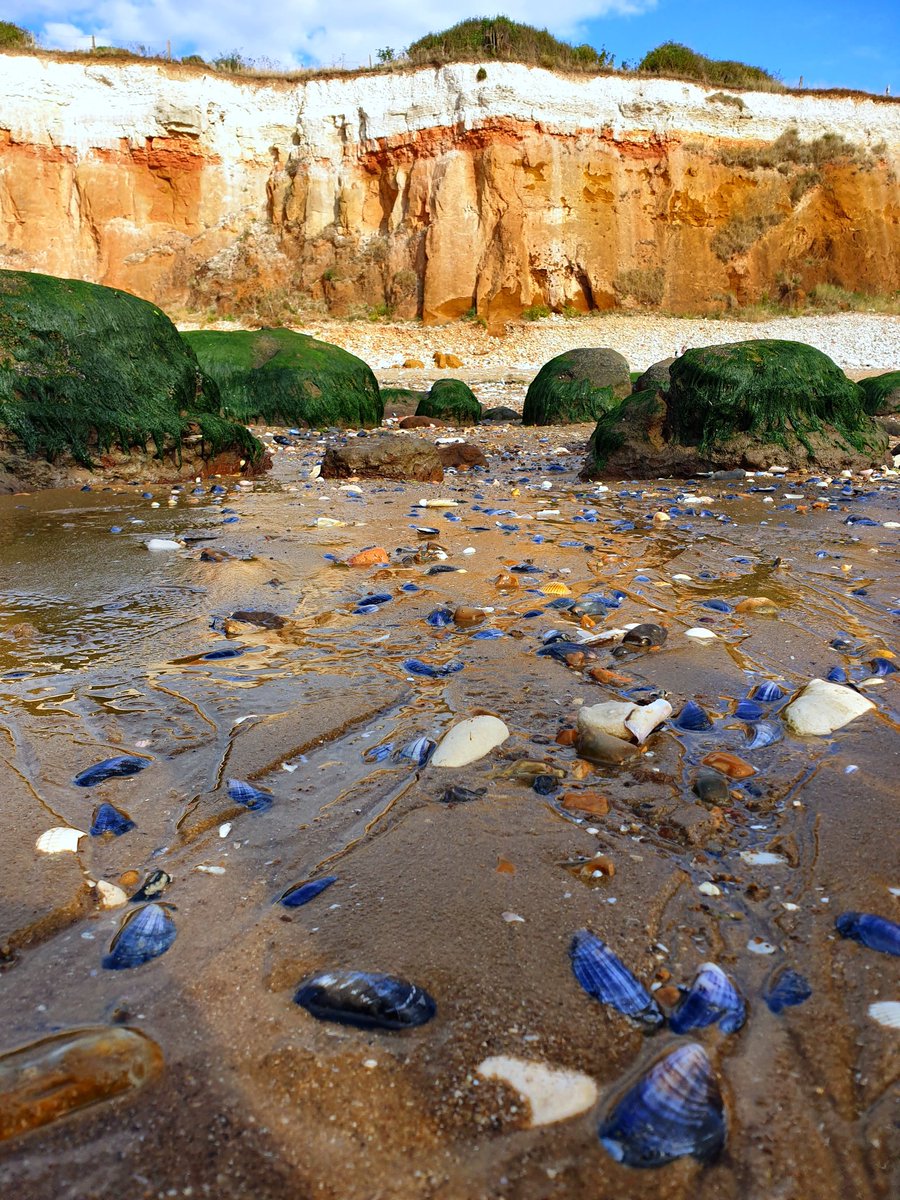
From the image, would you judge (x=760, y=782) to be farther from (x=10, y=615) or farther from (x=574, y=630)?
(x=10, y=615)

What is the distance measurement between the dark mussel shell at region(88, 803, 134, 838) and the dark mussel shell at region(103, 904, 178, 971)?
0.36 m

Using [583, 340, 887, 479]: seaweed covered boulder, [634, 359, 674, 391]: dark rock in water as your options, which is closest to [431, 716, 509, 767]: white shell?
[583, 340, 887, 479]: seaweed covered boulder

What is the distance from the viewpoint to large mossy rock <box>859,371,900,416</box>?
12.8 m

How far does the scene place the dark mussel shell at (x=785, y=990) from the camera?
142 cm

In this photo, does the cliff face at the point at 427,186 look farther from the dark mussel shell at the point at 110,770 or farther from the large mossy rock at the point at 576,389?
the dark mussel shell at the point at 110,770

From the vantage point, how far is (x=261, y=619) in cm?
357

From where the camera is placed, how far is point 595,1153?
3.73ft

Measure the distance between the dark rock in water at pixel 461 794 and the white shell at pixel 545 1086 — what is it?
857 millimetres

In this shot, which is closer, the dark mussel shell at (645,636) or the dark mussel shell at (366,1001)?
the dark mussel shell at (366,1001)

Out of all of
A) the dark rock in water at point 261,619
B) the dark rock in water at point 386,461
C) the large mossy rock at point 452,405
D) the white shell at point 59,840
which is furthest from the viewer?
the large mossy rock at point 452,405

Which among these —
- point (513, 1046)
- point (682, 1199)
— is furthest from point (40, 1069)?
point (682, 1199)

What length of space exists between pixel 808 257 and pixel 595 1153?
35.6 m

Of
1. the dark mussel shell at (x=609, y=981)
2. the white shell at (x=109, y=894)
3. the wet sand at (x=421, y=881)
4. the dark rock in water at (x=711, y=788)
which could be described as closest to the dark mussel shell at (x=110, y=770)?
the wet sand at (x=421, y=881)

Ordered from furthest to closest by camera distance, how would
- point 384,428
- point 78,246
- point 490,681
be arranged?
point 78,246, point 384,428, point 490,681
